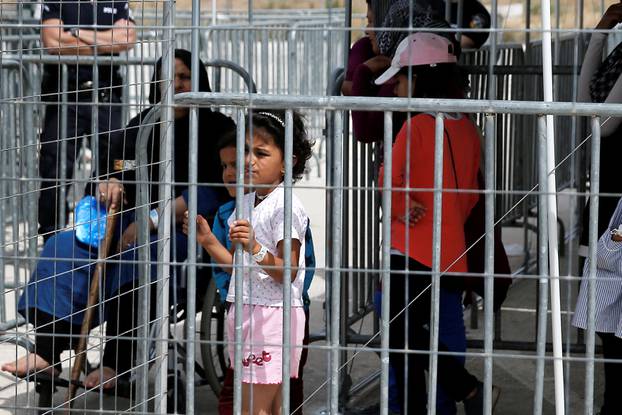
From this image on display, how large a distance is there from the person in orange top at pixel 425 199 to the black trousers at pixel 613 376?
501mm

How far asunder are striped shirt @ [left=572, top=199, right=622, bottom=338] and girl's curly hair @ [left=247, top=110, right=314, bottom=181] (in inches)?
41.3

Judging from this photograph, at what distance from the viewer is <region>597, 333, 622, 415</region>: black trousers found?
14.7ft

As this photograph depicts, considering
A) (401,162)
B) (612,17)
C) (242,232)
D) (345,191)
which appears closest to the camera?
(242,232)

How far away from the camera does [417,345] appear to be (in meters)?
4.61

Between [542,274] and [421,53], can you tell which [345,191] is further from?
[542,274]

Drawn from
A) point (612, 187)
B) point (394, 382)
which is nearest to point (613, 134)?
point (612, 187)

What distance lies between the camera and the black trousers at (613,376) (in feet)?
14.7

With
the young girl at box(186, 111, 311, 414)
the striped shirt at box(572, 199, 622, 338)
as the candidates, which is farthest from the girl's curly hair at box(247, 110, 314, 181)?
the striped shirt at box(572, 199, 622, 338)

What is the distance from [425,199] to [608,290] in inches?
28.2

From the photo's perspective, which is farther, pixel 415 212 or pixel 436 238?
pixel 415 212

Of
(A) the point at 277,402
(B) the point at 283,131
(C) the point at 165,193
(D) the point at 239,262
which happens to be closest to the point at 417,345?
(A) the point at 277,402

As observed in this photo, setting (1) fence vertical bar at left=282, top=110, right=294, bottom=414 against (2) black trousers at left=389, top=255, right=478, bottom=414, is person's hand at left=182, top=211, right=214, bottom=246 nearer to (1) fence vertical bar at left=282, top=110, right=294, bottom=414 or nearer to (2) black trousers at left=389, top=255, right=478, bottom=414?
(1) fence vertical bar at left=282, top=110, right=294, bottom=414

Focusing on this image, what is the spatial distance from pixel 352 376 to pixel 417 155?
161 cm

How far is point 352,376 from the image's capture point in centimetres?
564
